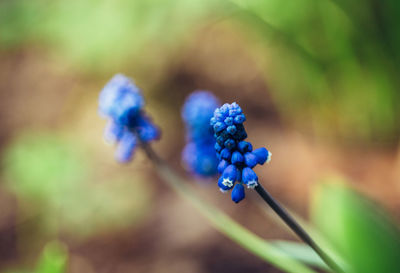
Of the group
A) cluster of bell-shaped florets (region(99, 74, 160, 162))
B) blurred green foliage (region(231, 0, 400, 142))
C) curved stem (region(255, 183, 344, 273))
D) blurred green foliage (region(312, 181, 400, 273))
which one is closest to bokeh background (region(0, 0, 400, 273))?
blurred green foliage (region(231, 0, 400, 142))

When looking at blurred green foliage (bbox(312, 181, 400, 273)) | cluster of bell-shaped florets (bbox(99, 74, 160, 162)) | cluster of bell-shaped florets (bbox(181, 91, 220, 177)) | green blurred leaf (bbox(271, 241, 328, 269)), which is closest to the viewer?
blurred green foliage (bbox(312, 181, 400, 273))

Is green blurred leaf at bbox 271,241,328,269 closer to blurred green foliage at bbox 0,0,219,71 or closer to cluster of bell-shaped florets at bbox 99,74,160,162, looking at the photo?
cluster of bell-shaped florets at bbox 99,74,160,162

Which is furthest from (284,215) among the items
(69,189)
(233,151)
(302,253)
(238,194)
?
(69,189)

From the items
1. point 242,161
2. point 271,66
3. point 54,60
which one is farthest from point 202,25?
point 242,161

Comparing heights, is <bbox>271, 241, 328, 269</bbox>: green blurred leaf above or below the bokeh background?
below

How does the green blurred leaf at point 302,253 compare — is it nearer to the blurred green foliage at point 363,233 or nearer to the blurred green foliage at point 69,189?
the blurred green foliage at point 363,233

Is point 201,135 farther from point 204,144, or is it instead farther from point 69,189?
point 69,189

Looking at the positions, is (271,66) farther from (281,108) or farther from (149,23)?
(149,23)
